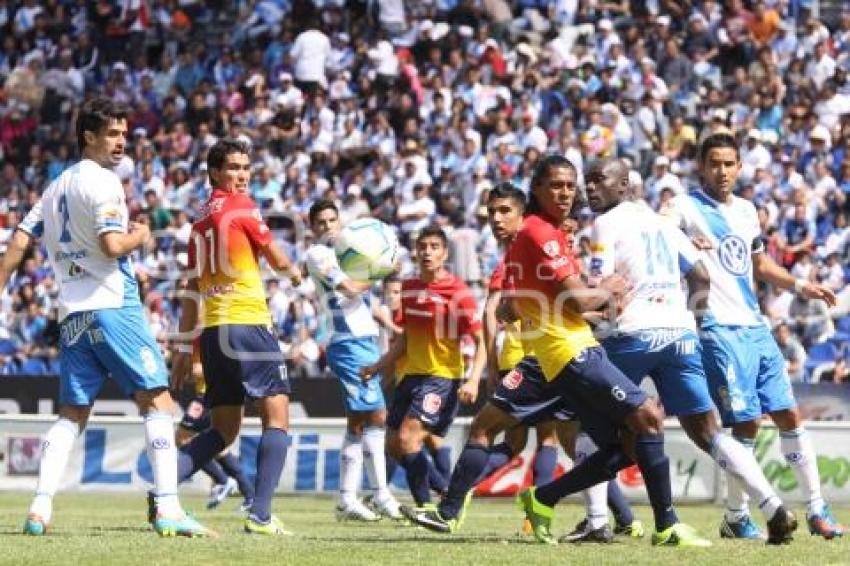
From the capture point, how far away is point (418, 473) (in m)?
15.0

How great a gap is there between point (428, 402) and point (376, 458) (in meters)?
1.17

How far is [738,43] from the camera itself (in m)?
29.7

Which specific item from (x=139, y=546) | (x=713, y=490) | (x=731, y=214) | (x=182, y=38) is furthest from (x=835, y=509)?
(x=182, y=38)

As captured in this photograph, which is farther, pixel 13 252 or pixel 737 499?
pixel 737 499

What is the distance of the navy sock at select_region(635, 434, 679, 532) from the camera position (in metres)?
11.0

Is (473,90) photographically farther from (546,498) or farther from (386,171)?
(546,498)

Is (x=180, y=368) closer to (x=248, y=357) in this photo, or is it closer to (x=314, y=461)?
(x=248, y=357)

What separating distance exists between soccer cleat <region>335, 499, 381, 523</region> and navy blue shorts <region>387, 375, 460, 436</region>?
0.75 metres

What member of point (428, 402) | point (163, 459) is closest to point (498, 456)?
point (428, 402)

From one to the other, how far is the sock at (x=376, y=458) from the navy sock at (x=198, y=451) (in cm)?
350

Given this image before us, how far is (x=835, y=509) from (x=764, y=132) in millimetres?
10833

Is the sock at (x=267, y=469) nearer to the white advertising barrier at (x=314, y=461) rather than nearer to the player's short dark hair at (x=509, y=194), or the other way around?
the player's short dark hair at (x=509, y=194)

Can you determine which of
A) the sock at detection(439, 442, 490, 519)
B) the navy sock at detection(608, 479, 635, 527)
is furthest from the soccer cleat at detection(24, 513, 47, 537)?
the navy sock at detection(608, 479, 635, 527)

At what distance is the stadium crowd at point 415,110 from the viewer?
2602 cm
